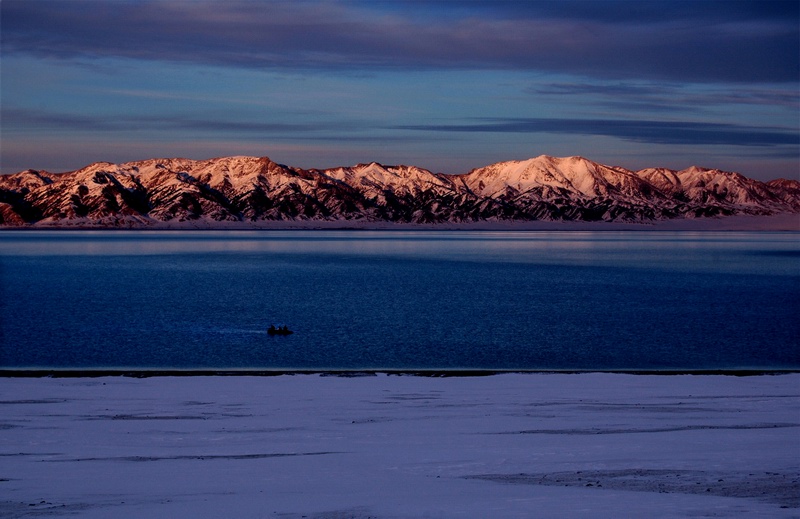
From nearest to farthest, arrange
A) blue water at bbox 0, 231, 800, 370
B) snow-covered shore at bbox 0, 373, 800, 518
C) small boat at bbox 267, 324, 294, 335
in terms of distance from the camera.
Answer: snow-covered shore at bbox 0, 373, 800, 518, blue water at bbox 0, 231, 800, 370, small boat at bbox 267, 324, 294, 335

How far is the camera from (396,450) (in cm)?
1268

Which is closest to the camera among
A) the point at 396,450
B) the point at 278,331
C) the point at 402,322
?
the point at 396,450

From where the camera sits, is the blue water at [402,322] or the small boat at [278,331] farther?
the small boat at [278,331]

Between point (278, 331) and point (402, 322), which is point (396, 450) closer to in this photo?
point (278, 331)

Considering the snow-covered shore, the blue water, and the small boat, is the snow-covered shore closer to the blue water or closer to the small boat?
the blue water

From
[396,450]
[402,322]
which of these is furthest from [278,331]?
[396,450]

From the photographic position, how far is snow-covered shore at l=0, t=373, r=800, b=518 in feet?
33.8

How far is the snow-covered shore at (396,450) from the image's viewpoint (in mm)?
10297

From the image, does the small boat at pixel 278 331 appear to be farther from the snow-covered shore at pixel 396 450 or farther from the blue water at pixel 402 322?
the snow-covered shore at pixel 396 450

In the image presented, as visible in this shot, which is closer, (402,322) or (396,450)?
(396,450)

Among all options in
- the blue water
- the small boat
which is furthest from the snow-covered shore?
the small boat

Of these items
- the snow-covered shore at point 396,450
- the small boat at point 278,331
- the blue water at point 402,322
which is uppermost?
the snow-covered shore at point 396,450

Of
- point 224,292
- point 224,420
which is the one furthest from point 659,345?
point 224,292

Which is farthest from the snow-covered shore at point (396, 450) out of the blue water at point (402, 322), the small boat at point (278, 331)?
the small boat at point (278, 331)
